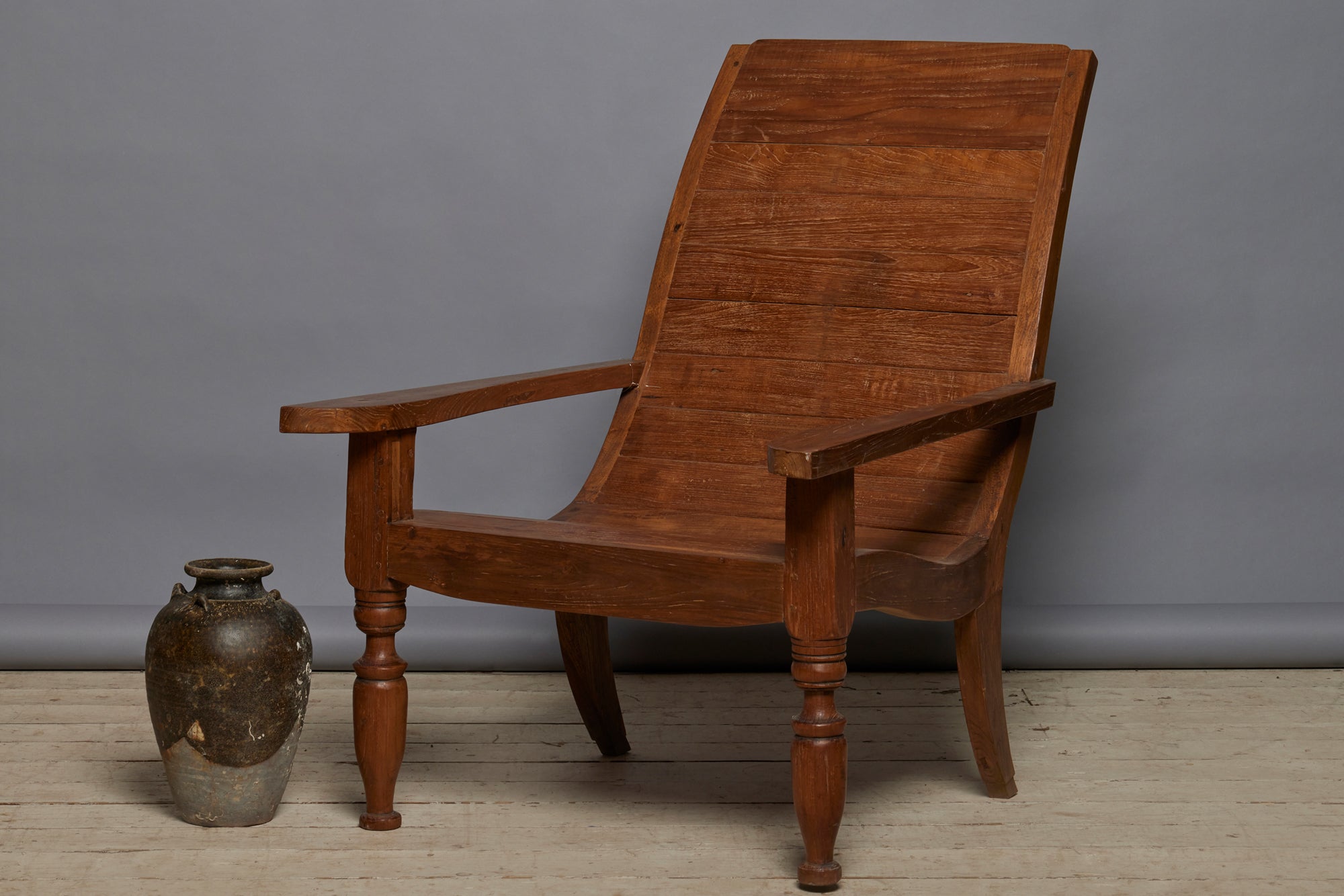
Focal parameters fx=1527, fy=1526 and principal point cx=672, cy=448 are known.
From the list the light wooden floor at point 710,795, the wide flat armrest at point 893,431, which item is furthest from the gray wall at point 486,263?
the wide flat armrest at point 893,431

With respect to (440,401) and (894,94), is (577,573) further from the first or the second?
(894,94)

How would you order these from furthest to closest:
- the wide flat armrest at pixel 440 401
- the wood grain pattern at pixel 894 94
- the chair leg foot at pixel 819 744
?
the wood grain pattern at pixel 894 94, the wide flat armrest at pixel 440 401, the chair leg foot at pixel 819 744

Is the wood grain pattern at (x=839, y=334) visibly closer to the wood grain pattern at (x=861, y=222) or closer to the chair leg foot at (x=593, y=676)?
the wood grain pattern at (x=861, y=222)

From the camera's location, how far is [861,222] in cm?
253

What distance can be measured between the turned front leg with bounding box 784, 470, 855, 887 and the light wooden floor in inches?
5.9

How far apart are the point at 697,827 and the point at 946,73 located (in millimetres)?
1303

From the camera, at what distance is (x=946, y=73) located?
2.56m

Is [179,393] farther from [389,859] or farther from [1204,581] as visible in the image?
[1204,581]

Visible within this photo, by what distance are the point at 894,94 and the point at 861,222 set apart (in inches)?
9.4

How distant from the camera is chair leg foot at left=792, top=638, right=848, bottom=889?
1850 millimetres

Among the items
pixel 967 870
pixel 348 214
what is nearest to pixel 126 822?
pixel 967 870

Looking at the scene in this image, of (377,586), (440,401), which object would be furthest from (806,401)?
(377,586)

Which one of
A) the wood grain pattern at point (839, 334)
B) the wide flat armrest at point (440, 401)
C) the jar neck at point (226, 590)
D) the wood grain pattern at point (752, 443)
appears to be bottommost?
the jar neck at point (226, 590)

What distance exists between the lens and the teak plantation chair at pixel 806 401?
193 centimetres
